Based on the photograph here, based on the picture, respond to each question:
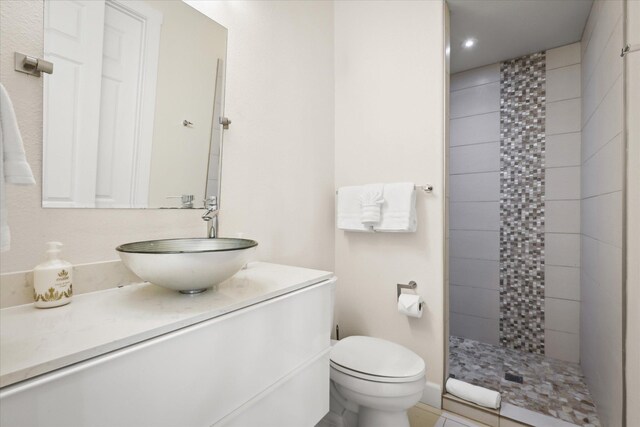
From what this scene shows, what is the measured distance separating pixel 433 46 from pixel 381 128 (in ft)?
1.75

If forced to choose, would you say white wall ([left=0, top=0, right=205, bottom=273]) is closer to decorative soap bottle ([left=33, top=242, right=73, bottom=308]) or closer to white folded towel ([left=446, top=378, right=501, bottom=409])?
decorative soap bottle ([left=33, top=242, right=73, bottom=308])

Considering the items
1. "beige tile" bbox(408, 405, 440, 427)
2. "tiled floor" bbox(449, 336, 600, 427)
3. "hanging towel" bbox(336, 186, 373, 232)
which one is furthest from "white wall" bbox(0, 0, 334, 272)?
"tiled floor" bbox(449, 336, 600, 427)

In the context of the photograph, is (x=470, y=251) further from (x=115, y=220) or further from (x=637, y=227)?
(x=115, y=220)

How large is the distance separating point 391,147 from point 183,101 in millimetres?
1207

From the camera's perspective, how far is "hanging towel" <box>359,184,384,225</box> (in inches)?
68.5

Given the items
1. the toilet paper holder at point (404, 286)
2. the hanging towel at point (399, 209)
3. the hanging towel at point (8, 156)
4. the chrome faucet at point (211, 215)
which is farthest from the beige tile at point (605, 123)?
the hanging towel at point (8, 156)

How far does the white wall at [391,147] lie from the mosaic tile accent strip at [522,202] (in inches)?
43.8

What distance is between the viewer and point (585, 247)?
2.01 m

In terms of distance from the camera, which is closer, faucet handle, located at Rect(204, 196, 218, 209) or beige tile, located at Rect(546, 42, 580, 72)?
faucet handle, located at Rect(204, 196, 218, 209)

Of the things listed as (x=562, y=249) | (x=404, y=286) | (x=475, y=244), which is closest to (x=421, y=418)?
(x=404, y=286)

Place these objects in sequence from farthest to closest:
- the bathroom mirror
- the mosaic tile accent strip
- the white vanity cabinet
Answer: the mosaic tile accent strip → the bathroom mirror → the white vanity cabinet

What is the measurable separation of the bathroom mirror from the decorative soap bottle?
158 mm

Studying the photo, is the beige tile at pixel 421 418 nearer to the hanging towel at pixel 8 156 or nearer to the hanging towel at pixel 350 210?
the hanging towel at pixel 350 210

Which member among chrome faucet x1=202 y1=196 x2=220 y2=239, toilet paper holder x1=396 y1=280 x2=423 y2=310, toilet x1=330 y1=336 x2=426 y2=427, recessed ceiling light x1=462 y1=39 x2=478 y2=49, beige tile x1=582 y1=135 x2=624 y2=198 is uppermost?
recessed ceiling light x1=462 y1=39 x2=478 y2=49
